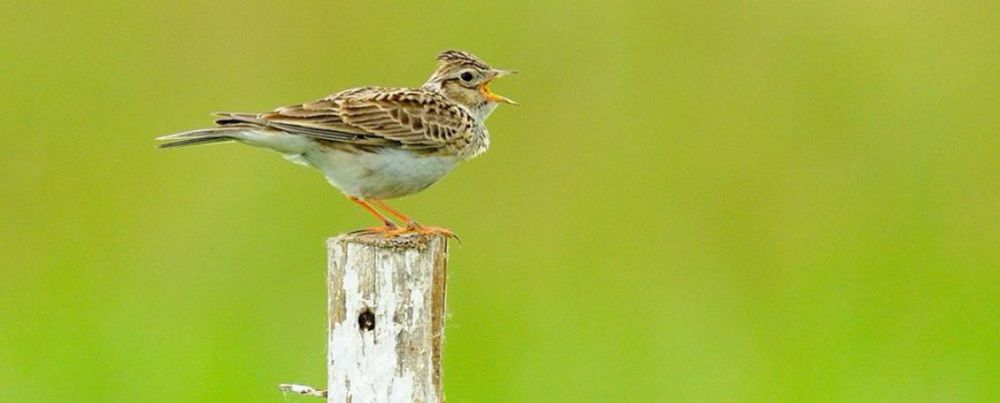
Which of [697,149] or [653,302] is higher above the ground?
[697,149]

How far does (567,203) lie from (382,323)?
356 inches

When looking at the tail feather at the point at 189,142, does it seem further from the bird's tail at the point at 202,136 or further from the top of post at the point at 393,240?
the top of post at the point at 393,240

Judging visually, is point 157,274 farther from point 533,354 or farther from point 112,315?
point 533,354

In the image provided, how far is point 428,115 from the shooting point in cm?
1069

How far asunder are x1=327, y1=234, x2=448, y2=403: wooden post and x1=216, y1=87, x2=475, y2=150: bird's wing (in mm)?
1790

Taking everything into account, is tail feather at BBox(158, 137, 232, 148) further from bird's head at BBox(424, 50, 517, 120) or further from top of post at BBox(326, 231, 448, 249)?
bird's head at BBox(424, 50, 517, 120)

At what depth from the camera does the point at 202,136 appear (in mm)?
9766

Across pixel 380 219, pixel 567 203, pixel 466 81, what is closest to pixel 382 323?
pixel 380 219

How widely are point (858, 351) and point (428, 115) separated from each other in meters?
5.18

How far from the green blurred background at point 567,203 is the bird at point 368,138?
336 centimetres

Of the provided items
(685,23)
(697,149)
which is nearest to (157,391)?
(697,149)

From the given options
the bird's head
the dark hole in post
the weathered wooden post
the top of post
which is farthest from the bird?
the dark hole in post

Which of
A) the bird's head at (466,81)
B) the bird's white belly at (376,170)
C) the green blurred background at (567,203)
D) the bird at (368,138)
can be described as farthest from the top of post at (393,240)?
the green blurred background at (567,203)

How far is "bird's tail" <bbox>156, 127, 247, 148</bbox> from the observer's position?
970 centimetres
